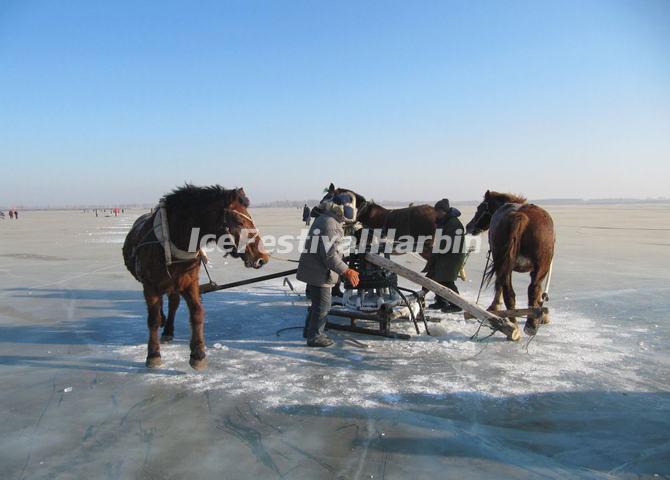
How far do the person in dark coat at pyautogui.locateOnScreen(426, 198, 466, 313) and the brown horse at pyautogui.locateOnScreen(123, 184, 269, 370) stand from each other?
3349 millimetres

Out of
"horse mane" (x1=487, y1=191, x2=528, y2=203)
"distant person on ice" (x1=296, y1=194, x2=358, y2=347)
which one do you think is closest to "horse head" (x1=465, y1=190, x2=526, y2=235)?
"horse mane" (x1=487, y1=191, x2=528, y2=203)

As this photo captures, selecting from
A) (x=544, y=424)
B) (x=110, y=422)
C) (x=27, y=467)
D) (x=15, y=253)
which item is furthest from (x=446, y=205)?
(x=15, y=253)

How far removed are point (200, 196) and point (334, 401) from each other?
92.9 inches

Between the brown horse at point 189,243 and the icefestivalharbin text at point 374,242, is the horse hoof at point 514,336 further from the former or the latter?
the brown horse at point 189,243

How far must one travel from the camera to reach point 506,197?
276 inches

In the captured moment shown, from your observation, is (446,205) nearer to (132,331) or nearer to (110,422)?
(132,331)

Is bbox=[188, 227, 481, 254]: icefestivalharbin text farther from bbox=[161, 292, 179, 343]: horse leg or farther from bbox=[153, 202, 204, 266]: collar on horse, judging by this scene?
bbox=[161, 292, 179, 343]: horse leg

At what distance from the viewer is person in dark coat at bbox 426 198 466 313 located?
6.73 metres

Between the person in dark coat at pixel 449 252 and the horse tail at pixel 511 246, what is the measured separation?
3.28ft

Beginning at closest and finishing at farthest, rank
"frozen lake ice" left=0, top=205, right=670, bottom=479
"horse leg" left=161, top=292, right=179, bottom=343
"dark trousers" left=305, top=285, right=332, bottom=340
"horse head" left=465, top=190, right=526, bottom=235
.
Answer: "frozen lake ice" left=0, top=205, right=670, bottom=479, "dark trousers" left=305, top=285, right=332, bottom=340, "horse leg" left=161, top=292, right=179, bottom=343, "horse head" left=465, top=190, right=526, bottom=235

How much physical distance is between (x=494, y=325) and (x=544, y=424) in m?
1.73

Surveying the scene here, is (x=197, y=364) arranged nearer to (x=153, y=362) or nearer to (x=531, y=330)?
(x=153, y=362)

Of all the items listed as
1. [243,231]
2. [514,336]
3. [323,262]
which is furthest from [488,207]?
[243,231]

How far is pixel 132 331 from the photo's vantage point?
6.08 metres
